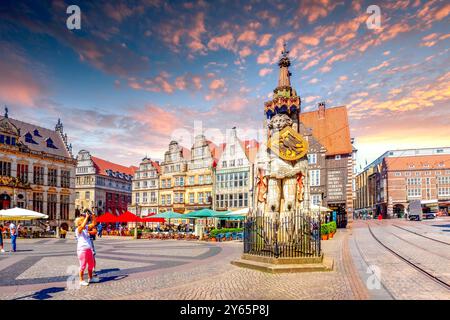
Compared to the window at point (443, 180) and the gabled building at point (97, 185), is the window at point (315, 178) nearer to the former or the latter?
the gabled building at point (97, 185)

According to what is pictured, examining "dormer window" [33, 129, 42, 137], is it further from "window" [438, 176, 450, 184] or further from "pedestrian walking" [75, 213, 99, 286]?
"window" [438, 176, 450, 184]

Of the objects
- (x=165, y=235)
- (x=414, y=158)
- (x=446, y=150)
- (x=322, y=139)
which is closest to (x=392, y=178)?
(x=414, y=158)

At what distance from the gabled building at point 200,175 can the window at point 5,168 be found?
2255 cm

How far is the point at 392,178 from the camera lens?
290ft

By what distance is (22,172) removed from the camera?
150 feet

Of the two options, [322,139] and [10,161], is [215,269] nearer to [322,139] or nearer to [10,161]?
[322,139]

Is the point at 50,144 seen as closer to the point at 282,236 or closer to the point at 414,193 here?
the point at 282,236

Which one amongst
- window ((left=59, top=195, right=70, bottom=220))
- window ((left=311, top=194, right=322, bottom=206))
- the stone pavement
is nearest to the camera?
the stone pavement

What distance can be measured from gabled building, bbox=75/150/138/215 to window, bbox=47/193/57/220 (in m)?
12.7

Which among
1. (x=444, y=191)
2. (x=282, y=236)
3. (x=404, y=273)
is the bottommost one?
(x=404, y=273)

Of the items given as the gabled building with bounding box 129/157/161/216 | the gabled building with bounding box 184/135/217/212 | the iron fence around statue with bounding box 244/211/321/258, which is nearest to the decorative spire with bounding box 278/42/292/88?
the iron fence around statue with bounding box 244/211/321/258

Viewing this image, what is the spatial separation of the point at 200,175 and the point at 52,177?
2123cm

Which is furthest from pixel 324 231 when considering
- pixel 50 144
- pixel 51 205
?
pixel 50 144

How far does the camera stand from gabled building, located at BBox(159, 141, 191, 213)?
50025 millimetres
